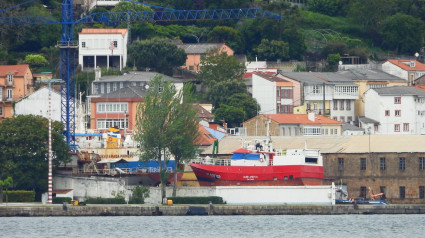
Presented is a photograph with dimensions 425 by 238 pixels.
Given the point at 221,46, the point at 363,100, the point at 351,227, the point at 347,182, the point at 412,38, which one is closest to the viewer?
the point at 351,227

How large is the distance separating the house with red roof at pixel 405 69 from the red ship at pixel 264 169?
1674 inches

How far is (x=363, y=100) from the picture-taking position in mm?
131750

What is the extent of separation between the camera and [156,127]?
319ft

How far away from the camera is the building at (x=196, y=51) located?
5527 inches

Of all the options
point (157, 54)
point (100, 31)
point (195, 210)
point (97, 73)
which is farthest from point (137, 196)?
point (100, 31)

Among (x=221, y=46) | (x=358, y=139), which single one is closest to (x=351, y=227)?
(x=358, y=139)

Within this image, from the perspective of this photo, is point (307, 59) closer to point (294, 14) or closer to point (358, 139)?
point (294, 14)

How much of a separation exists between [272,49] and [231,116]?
62.4 ft

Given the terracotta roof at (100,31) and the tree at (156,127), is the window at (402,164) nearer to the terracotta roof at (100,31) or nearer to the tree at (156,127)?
the tree at (156,127)

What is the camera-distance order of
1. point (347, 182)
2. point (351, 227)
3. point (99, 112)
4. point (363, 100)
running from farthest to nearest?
point (363, 100), point (99, 112), point (347, 182), point (351, 227)

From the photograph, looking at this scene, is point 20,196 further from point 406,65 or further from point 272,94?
point 406,65

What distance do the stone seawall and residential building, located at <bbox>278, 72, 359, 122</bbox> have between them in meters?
38.3

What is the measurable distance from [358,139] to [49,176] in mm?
22763

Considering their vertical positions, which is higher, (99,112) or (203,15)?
(203,15)
